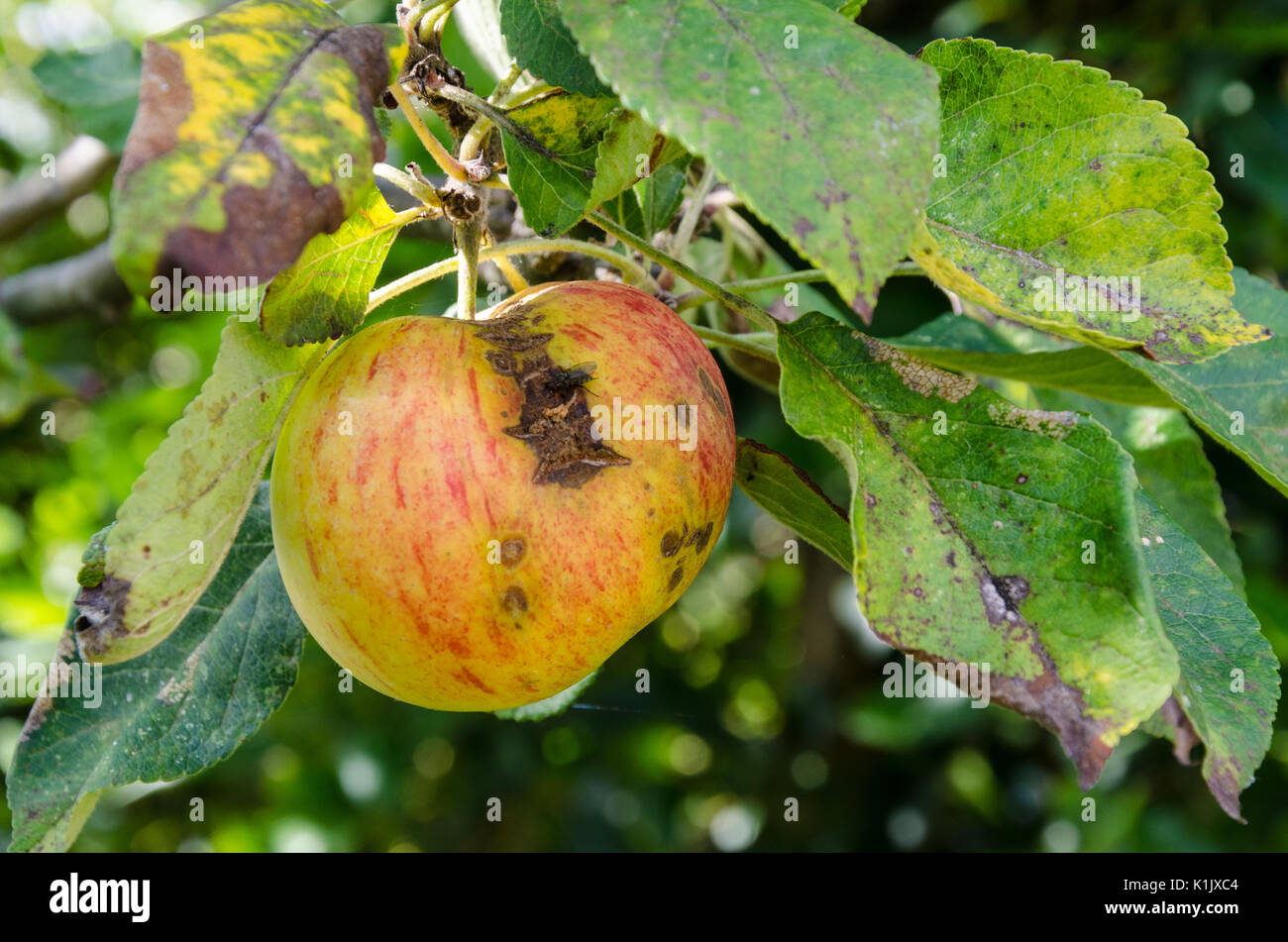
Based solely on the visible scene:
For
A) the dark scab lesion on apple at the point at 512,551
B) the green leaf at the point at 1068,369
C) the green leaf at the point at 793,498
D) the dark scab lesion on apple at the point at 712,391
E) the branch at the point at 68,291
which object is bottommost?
the dark scab lesion on apple at the point at 512,551

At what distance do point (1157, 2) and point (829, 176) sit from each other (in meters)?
1.98

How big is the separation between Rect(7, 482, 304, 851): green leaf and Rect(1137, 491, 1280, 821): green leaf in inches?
28.2

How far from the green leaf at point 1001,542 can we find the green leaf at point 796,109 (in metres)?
0.17

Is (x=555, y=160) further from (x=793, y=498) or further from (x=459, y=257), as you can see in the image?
(x=793, y=498)

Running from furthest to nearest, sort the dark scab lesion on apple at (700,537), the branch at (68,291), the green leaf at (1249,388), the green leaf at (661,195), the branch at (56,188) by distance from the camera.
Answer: the branch at (56,188), the branch at (68,291), the green leaf at (661,195), the green leaf at (1249,388), the dark scab lesion on apple at (700,537)

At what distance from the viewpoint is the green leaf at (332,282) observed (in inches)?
26.9

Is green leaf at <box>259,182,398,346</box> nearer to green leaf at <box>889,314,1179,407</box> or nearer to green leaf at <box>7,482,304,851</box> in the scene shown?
green leaf at <box>7,482,304,851</box>

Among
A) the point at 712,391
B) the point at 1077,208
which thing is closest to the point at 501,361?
the point at 712,391

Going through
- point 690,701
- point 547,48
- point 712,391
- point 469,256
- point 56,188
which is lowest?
point 690,701

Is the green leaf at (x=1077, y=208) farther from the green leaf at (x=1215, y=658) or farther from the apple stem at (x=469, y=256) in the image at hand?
the apple stem at (x=469, y=256)

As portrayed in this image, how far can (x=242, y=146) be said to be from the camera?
506mm

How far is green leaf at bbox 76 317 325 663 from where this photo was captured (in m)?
0.61

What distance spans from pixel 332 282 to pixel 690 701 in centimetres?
203

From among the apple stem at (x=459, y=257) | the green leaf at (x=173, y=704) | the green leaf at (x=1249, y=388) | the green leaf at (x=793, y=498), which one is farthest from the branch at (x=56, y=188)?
the green leaf at (x=1249, y=388)
